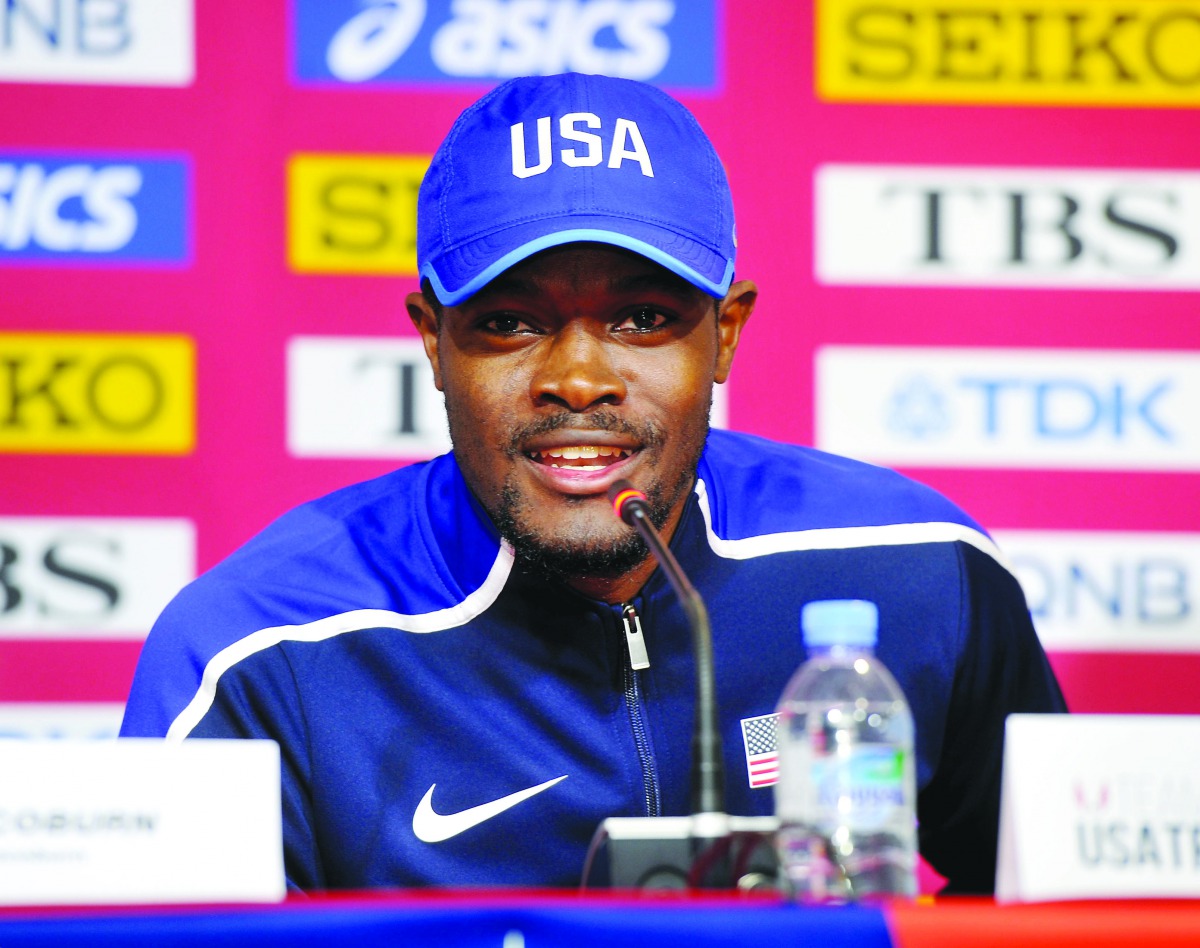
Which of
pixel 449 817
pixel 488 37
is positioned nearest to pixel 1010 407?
pixel 488 37

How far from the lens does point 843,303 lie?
2.06 metres

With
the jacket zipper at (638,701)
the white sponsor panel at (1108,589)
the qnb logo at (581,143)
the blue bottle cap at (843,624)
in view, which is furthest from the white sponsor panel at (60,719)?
the blue bottle cap at (843,624)

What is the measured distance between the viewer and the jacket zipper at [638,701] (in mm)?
1283

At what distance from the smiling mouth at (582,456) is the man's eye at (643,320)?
0.11 m

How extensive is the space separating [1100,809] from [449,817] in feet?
2.08

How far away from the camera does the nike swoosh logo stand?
1264mm

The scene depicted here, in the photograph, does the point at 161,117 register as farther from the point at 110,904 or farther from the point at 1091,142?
the point at 110,904

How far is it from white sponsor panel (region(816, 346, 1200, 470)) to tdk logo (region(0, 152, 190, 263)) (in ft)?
3.03

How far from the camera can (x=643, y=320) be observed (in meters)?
1.30

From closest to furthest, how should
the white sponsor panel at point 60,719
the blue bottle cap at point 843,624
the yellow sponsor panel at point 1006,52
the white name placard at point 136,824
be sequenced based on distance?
the white name placard at point 136,824, the blue bottle cap at point 843,624, the white sponsor panel at point 60,719, the yellow sponsor panel at point 1006,52

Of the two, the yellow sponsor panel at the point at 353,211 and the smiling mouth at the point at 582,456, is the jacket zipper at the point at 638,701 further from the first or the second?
the yellow sponsor panel at the point at 353,211

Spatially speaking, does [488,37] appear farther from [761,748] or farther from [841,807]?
[841,807]

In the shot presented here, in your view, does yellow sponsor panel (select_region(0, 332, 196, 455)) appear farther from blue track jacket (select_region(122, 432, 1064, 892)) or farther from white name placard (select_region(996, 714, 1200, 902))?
white name placard (select_region(996, 714, 1200, 902))

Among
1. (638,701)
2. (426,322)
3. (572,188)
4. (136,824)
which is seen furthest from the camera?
(426,322)
